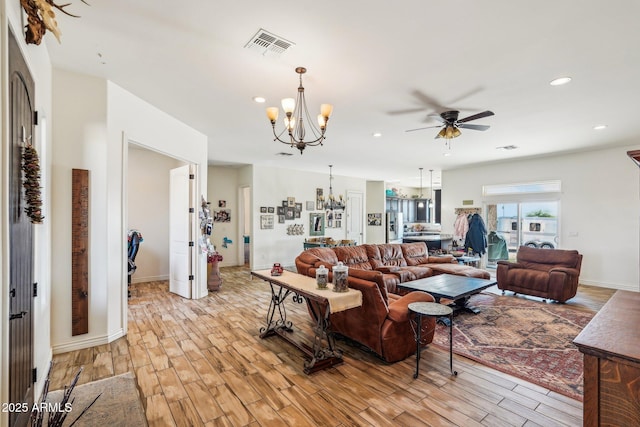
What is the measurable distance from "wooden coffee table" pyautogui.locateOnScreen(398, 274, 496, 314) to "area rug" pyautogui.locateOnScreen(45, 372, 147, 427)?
3206 mm

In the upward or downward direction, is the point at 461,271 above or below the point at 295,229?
below

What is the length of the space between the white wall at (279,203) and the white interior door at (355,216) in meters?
0.70

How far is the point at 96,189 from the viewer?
10.5 feet

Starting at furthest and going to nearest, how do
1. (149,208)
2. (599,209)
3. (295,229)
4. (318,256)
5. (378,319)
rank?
(295,229) → (149,208) → (599,209) → (318,256) → (378,319)

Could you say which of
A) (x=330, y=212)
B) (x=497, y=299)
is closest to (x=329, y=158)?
(x=330, y=212)

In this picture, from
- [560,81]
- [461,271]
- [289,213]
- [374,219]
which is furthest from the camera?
[374,219]

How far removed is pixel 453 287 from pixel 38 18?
15.5 ft

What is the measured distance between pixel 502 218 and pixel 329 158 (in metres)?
4.82

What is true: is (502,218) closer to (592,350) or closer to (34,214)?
(592,350)

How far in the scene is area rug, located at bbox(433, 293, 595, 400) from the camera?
8.95 ft

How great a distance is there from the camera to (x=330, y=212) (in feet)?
31.7

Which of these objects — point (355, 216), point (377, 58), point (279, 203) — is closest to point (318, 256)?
point (377, 58)

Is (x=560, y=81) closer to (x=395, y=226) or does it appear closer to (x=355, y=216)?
(x=355, y=216)

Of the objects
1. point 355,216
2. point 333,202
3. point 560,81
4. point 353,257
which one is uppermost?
point 560,81
